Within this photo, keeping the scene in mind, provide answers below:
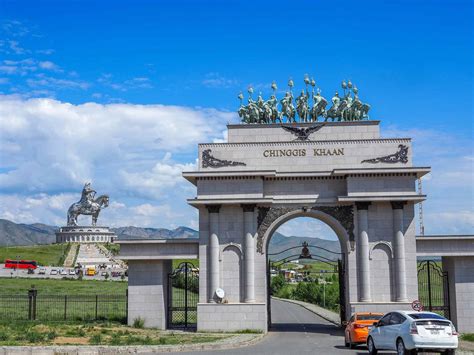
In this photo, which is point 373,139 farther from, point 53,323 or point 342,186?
point 53,323

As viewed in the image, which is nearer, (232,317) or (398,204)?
(232,317)

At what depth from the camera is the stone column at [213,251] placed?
3256 cm

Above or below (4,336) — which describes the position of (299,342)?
below

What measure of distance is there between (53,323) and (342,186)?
16.6 m

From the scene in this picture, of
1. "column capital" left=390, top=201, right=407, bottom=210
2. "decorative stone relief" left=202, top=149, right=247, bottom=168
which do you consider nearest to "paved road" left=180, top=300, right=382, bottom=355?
"column capital" left=390, top=201, right=407, bottom=210

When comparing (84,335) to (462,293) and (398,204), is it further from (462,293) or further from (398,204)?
(462,293)

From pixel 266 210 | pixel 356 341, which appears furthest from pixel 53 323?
pixel 356 341

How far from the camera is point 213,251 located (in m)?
32.7

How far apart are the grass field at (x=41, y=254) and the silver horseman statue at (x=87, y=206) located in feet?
23.8

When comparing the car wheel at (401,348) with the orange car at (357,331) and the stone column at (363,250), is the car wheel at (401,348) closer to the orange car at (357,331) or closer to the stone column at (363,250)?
the orange car at (357,331)

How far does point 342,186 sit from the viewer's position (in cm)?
3309

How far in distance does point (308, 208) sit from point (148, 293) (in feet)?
31.4

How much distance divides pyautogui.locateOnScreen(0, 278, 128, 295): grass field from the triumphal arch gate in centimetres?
2693

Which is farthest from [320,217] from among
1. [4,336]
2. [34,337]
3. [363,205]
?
[4,336]
